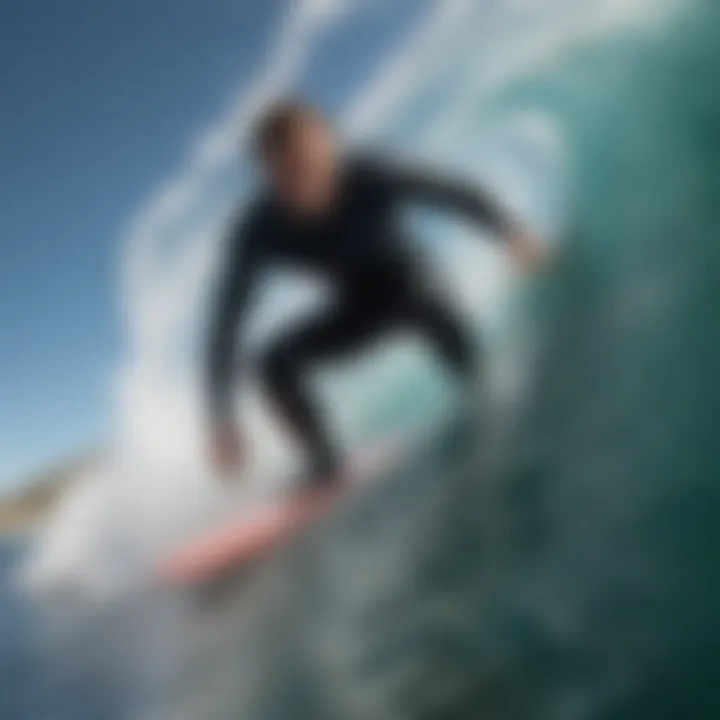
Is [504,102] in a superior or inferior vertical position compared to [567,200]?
superior

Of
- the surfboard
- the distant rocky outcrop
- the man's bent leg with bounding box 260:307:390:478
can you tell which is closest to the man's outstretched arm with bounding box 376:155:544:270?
the man's bent leg with bounding box 260:307:390:478

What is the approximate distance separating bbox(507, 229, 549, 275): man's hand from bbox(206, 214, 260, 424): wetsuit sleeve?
24cm

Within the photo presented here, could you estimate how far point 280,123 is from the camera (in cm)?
124

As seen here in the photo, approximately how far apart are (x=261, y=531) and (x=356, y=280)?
0.24m

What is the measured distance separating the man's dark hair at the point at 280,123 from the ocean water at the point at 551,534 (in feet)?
0.35

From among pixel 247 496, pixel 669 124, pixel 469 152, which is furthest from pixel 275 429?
pixel 669 124

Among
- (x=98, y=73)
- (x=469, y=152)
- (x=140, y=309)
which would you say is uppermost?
(x=98, y=73)

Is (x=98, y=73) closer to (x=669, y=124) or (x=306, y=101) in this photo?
(x=306, y=101)

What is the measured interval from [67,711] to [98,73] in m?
0.62

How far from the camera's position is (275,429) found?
1.20 metres

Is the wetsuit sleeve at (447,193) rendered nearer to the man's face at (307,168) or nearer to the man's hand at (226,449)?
the man's face at (307,168)

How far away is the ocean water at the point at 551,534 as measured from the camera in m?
1.11

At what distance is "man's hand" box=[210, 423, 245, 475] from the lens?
1.21 m

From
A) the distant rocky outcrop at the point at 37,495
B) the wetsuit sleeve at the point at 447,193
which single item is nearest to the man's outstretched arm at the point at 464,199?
the wetsuit sleeve at the point at 447,193
